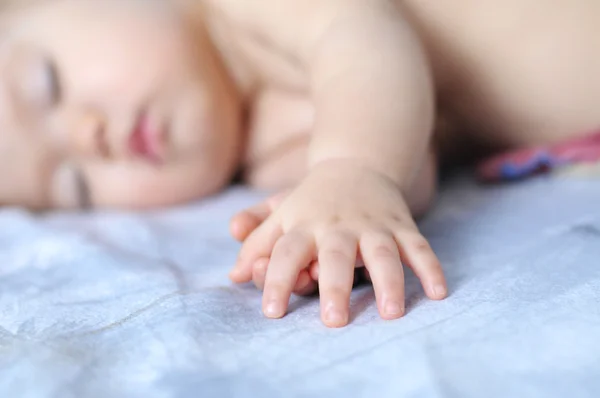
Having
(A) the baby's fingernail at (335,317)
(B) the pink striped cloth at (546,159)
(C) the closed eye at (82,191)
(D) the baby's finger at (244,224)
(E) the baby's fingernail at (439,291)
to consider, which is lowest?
(C) the closed eye at (82,191)

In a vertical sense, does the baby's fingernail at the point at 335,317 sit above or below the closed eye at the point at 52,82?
A: below

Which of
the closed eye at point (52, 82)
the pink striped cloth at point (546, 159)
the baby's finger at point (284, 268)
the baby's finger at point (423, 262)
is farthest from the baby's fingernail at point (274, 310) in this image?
the closed eye at point (52, 82)

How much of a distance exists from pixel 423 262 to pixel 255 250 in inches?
5.6

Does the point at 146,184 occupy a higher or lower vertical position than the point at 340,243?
→ lower

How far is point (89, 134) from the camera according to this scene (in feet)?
2.82

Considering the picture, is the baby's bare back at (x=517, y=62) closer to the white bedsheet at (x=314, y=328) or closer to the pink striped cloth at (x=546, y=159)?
the pink striped cloth at (x=546, y=159)

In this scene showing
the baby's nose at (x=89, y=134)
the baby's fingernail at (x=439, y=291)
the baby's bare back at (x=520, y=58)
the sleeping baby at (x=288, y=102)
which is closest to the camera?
the baby's fingernail at (x=439, y=291)

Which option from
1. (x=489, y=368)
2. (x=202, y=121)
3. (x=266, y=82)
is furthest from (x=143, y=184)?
(x=489, y=368)

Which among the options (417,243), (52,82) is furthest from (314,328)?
(52,82)

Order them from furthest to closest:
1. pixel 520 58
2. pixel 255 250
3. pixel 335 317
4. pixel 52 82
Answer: pixel 52 82
pixel 520 58
pixel 255 250
pixel 335 317

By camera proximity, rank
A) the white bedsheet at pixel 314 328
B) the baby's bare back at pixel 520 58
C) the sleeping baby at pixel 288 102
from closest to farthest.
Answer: the white bedsheet at pixel 314 328, the sleeping baby at pixel 288 102, the baby's bare back at pixel 520 58

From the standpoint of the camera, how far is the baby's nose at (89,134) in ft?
2.83

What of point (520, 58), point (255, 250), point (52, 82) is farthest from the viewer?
point (52, 82)

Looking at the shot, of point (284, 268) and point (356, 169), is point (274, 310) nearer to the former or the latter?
point (284, 268)
